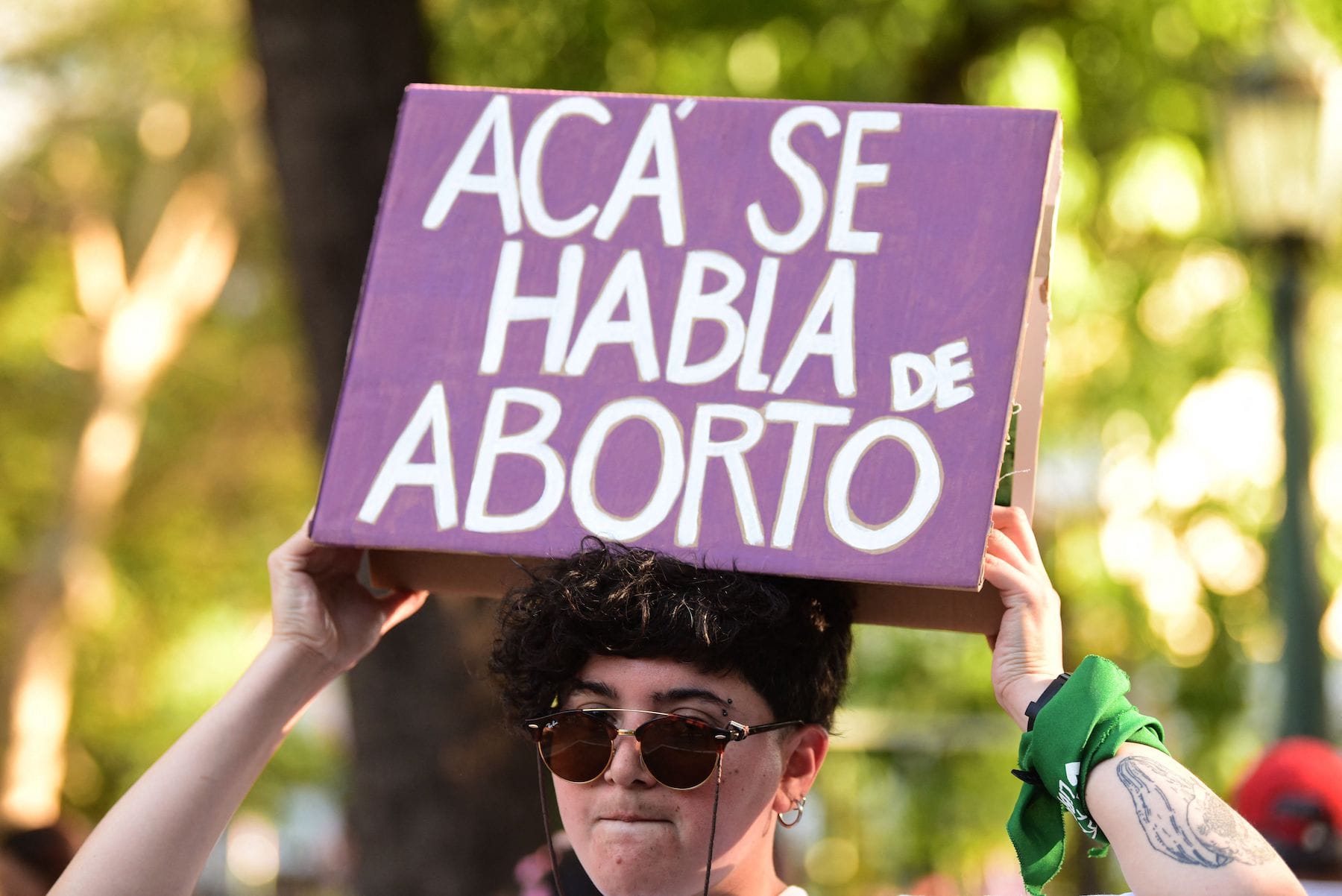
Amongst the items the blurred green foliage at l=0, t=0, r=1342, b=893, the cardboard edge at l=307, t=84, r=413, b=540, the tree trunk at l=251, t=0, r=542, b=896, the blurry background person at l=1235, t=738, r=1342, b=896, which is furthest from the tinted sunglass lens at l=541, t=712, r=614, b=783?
the blurred green foliage at l=0, t=0, r=1342, b=893

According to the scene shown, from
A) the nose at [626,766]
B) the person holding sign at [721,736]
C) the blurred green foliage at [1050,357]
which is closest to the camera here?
the person holding sign at [721,736]

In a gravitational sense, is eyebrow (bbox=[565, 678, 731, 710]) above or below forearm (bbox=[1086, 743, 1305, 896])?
above

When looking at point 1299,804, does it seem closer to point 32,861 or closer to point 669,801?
point 669,801

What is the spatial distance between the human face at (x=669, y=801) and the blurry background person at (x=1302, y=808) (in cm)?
186

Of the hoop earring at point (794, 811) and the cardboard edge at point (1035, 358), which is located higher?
the cardboard edge at point (1035, 358)

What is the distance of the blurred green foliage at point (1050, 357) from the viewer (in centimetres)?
631

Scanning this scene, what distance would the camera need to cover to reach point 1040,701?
2295 mm

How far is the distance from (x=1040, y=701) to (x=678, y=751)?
0.51 m

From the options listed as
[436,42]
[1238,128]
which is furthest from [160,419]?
[1238,128]

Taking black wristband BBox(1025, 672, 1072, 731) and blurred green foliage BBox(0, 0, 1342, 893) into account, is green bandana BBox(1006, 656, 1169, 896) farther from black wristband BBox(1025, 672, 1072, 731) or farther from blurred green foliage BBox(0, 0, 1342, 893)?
blurred green foliage BBox(0, 0, 1342, 893)

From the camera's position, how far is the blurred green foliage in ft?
20.7

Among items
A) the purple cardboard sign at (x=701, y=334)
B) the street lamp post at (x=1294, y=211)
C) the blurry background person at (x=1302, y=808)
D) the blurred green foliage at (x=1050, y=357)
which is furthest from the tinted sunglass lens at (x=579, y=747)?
the street lamp post at (x=1294, y=211)

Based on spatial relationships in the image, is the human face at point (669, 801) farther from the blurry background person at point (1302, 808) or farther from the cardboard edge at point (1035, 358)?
the blurry background person at point (1302, 808)

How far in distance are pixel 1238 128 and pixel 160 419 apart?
12.3 m
